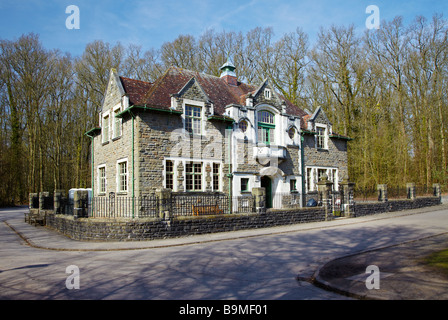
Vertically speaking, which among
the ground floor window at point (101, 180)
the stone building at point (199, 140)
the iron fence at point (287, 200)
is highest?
the stone building at point (199, 140)

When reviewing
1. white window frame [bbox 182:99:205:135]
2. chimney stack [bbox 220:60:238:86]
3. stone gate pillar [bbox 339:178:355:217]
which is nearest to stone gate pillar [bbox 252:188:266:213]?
white window frame [bbox 182:99:205:135]

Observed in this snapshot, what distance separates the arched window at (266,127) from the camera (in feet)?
75.4

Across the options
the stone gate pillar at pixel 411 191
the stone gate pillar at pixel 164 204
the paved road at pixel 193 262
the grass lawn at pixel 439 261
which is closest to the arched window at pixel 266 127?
the paved road at pixel 193 262

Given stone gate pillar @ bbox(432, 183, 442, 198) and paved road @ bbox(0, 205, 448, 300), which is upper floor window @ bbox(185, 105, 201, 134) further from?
stone gate pillar @ bbox(432, 183, 442, 198)

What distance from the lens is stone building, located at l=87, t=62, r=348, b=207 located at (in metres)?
18.4

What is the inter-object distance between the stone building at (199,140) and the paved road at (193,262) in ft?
18.6

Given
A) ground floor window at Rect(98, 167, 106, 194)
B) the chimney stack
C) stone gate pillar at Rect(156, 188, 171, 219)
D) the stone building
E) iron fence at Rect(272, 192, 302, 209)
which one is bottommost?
iron fence at Rect(272, 192, 302, 209)

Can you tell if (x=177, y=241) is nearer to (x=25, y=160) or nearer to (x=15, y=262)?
(x=15, y=262)

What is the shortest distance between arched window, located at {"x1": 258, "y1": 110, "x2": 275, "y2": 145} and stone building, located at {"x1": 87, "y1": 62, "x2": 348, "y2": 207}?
0.22 ft

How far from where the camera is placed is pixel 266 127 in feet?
76.6

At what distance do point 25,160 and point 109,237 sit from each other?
34.0 metres

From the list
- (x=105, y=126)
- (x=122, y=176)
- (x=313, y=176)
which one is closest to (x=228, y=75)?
(x=105, y=126)

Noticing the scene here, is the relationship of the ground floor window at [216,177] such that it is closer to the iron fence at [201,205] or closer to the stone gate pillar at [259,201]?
the iron fence at [201,205]

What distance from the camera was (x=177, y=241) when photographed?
12734mm
